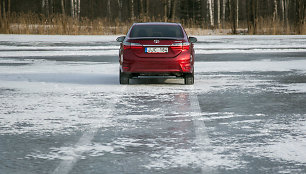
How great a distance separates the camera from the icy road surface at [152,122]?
23.5 feet

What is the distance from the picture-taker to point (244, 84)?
1536 centimetres

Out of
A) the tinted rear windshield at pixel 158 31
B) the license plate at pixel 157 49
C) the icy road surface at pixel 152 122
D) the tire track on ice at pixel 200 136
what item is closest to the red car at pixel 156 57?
the license plate at pixel 157 49

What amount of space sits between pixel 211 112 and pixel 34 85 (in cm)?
566

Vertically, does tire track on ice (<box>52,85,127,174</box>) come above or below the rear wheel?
below

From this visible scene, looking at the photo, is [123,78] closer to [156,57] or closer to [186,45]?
[156,57]

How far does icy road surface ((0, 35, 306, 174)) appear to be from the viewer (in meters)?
7.16

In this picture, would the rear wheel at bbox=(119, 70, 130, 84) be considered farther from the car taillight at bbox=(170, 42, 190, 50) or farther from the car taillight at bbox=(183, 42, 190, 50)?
the car taillight at bbox=(183, 42, 190, 50)

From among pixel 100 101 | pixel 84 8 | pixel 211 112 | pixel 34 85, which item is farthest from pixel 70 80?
pixel 84 8

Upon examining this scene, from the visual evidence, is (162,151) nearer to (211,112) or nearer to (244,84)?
(211,112)

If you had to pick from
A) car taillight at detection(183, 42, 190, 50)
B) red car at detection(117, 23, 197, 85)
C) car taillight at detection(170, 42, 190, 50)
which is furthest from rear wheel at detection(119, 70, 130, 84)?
car taillight at detection(183, 42, 190, 50)

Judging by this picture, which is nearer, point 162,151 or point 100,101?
point 162,151

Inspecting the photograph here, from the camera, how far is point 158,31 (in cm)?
1616

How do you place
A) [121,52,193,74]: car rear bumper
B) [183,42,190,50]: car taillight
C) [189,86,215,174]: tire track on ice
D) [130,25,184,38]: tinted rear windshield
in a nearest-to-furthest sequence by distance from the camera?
[189,86,215,174]: tire track on ice → [121,52,193,74]: car rear bumper → [183,42,190,50]: car taillight → [130,25,184,38]: tinted rear windshield

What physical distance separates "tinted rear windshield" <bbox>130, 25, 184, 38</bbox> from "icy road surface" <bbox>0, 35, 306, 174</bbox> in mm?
1196
